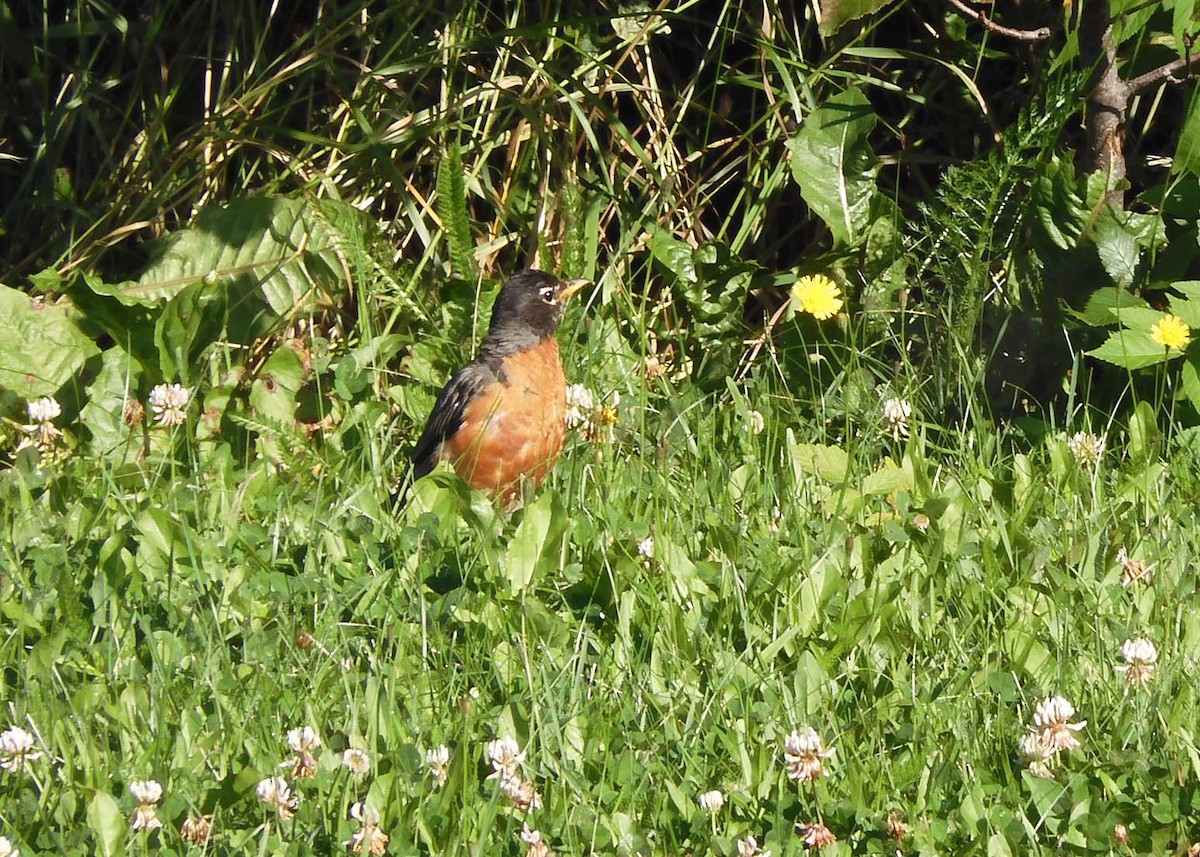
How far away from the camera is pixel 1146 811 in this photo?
2594 mm

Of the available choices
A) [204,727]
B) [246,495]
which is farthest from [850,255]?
[204,727]

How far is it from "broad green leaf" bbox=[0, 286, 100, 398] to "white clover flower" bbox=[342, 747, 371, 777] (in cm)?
259

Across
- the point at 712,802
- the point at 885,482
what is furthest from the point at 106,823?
the point at 885,482

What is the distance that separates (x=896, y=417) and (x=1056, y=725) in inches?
73.9

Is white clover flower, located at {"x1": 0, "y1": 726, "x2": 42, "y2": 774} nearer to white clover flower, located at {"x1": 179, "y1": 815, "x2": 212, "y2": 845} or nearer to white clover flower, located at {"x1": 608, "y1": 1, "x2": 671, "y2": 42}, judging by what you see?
white clover flower, located at {"x1": 179, "y1": 815, "x2": 212, "y2": 845}

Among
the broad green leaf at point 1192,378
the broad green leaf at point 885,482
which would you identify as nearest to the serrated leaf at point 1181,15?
the broad green leaf at point 1192,378

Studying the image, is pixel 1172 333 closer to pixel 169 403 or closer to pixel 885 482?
pixel 885 482

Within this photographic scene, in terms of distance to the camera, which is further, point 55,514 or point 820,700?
point 55,514

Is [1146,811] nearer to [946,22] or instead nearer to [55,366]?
[946,22]

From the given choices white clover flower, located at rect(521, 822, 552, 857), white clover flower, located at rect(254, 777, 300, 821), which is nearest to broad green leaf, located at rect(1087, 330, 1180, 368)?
white clover flower, located at rect(521, 822, 552, 857)

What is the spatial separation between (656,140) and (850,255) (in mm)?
833

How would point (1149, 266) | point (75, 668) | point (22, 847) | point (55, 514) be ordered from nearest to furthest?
point (22, 847), point (75, 668), point (55, 514), point (1149, 266)

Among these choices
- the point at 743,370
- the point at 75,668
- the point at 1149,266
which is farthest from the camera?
the point at 743,370

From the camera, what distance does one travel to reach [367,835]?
2451 mm
